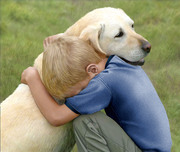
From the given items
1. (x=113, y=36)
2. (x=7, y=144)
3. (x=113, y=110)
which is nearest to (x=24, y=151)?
(x=7, y=144)

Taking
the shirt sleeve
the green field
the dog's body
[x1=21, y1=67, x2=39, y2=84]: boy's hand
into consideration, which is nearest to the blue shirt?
the shirt sleeve

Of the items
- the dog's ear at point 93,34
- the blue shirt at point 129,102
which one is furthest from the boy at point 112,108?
the dog's ear at point 93,34

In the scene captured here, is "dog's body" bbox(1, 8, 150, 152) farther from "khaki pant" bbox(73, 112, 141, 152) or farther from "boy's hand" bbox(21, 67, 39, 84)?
"khaki pant" bbox(73, 112, 141, 152)

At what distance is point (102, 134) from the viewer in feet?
6.62

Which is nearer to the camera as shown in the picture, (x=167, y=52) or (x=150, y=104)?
(x=150, y=104)

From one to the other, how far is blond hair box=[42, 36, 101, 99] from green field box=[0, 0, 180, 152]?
4.11 ft

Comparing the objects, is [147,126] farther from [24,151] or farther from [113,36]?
[24,151]

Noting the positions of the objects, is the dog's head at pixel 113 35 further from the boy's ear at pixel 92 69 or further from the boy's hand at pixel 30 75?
the boy's hand at pixel 30 75

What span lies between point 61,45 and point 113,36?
35cm

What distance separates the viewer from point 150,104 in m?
2.02

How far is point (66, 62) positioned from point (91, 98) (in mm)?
259

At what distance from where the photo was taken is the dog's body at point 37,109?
208 centimetres

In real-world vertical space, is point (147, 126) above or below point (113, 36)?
below

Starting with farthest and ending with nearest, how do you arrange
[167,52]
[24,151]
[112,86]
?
[167,52] < [24,151] < [112,86]
